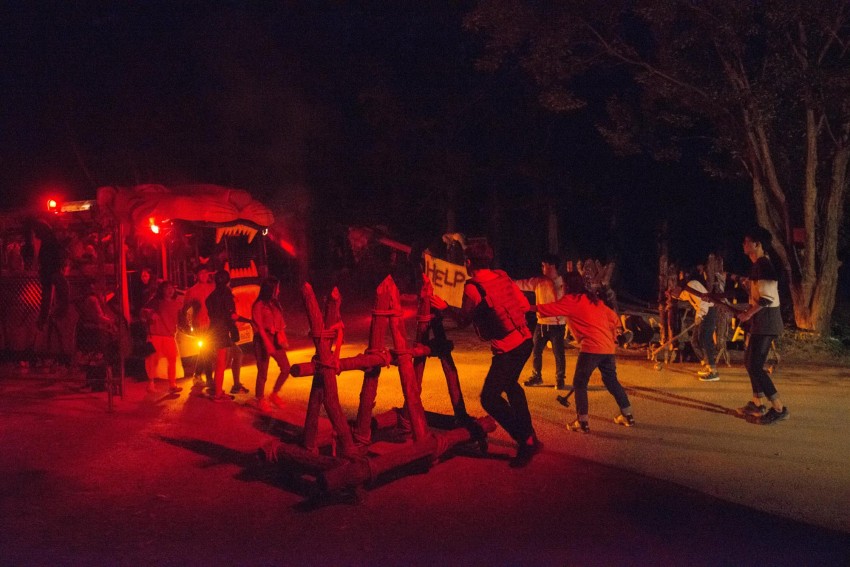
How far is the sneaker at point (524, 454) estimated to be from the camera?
6578 millimetres

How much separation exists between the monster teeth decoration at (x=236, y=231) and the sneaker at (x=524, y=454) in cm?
760

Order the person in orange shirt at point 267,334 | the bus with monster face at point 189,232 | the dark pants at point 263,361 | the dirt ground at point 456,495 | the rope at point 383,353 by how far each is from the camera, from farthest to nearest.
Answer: the bus with monster face at point 189,232 → the dark pants at point 263,361 → the person in orange shirt at point 267,334 → the rope at point 383,353 → the dirt ground at point 456,495

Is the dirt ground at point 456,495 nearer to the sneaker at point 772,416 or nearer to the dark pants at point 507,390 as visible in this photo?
the sneaker at point 772,416

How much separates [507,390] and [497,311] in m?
0.74

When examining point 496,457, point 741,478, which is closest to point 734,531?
point 741,478

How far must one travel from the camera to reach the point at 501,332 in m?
6.52

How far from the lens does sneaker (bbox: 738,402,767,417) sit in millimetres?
7922

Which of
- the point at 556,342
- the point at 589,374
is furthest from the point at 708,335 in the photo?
the point at 589,374

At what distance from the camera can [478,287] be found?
21.4ft

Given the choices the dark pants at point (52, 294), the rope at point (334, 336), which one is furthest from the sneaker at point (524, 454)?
the dark pants at point (52, 294)

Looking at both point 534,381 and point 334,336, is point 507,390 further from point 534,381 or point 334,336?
point 534,381

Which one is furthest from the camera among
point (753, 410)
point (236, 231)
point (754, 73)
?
point (754, 73)

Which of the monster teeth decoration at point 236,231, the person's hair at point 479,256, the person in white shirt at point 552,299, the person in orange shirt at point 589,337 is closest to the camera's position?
the person's hair at point 479,256

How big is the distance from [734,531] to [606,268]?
313 inches
